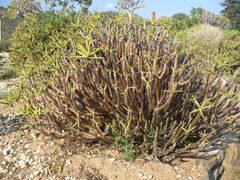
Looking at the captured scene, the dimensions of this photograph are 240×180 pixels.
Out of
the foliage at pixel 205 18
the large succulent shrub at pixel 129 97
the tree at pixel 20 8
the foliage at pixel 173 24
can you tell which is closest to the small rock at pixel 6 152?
the large succulent shrub at pixel 129 97

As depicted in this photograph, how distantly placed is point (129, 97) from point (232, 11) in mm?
42611

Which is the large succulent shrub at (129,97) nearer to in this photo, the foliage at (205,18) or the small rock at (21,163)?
the small rock at (21,163)

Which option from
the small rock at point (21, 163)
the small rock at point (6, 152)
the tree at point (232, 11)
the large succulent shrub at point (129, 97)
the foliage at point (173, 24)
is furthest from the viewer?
the tree at point (232, 11)

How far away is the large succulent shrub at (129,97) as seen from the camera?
159 inches

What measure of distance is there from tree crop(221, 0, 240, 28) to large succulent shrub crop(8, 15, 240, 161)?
129ft

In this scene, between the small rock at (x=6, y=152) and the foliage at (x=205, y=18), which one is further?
the foliage at (x=205, y=18)

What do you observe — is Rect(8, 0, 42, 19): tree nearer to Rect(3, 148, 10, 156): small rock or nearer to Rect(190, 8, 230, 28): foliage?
Rect(190, 8, 230, 28): foliage

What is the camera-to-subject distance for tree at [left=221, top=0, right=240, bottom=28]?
41.9 meters

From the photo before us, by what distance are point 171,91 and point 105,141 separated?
1.01m

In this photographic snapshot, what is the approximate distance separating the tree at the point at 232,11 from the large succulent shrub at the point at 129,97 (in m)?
39.2

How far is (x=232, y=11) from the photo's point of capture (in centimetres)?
4378

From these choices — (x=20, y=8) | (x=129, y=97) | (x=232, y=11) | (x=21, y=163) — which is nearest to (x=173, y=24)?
(x=20, y=8)

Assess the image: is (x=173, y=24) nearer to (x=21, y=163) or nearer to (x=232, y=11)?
(x=21, y=163)

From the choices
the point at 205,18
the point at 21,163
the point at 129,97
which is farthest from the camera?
the point at 205,18
